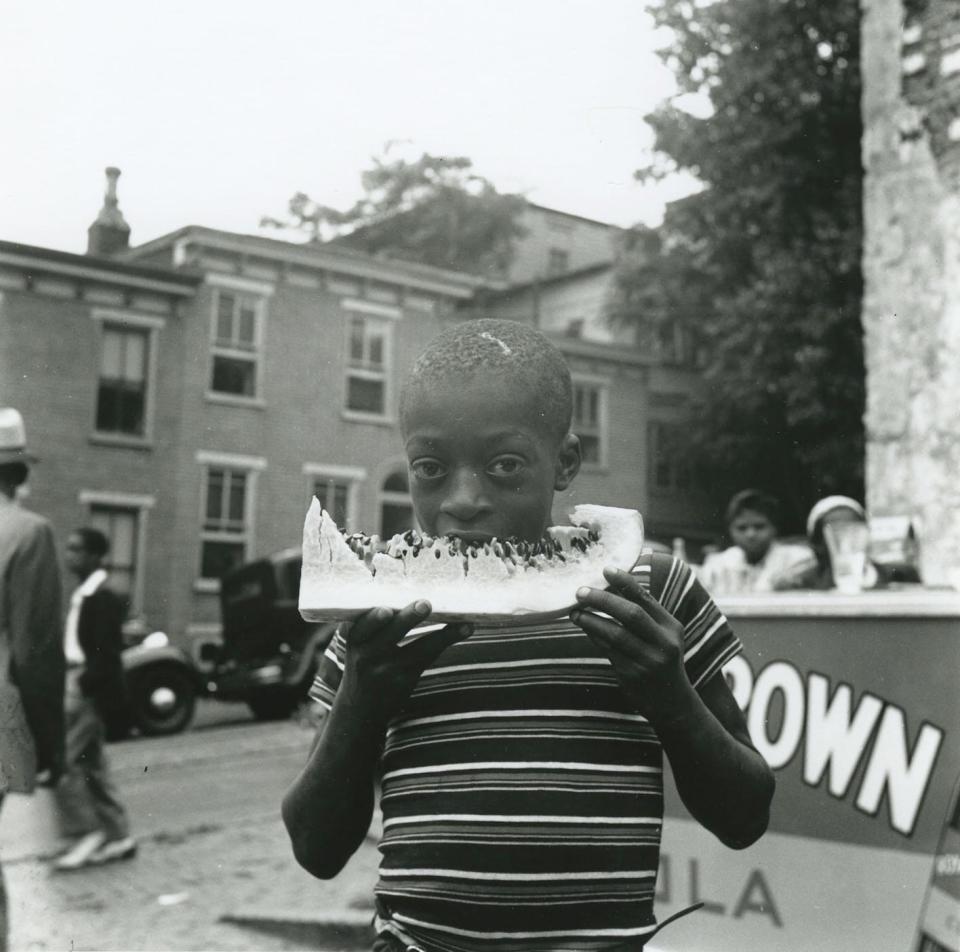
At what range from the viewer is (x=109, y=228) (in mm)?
3461

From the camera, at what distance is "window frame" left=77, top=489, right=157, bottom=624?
20.1ft

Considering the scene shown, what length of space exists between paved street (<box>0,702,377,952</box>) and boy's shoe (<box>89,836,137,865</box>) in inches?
2.6

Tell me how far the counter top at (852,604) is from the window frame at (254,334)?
2178mm

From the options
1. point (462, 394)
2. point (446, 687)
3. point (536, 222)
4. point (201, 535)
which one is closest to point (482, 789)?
point (446, 687)

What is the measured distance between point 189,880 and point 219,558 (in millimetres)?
1742

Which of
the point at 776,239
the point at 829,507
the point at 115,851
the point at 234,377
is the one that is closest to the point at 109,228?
the point at 234,377

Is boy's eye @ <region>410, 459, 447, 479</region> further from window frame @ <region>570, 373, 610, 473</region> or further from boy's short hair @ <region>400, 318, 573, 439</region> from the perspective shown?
window frame @ <region>570, 373, 610, 473</region>

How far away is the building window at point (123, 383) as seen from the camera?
17.3ft

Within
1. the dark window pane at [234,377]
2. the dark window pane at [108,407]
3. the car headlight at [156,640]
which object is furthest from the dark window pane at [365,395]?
the car headlight at [156,640]

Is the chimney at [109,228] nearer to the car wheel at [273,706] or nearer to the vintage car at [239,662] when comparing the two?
the vintage car at [239,662]

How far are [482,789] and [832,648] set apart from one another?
2.04 m

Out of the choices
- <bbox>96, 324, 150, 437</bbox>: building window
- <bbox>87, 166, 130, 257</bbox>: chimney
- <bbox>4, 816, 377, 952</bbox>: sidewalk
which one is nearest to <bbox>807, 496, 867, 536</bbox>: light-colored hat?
<bbox>4, 816, 377, 952</bbox>: sidewalk

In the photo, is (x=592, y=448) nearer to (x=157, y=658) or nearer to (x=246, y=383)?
(x=246, y=383)

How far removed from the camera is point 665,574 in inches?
62.6
